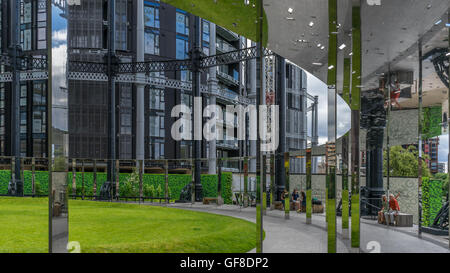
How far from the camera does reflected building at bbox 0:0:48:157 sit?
30.0 meters

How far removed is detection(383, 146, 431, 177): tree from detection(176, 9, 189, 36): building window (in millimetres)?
26310

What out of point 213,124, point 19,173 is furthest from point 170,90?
point 19,173

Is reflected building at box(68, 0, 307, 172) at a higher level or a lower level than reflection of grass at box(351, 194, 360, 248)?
higher

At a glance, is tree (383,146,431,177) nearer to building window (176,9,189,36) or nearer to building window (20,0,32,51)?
building window (176,9,189,36)

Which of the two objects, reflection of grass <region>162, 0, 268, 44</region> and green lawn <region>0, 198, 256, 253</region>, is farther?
green lawn <region>0, 198, 256, 253</region>

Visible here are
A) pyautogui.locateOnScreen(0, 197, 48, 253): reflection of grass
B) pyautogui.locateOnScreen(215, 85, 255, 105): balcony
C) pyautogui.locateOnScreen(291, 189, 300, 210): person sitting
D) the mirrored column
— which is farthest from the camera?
pyautogui.locateOnScreen(215, 85, 255, 105): balcony

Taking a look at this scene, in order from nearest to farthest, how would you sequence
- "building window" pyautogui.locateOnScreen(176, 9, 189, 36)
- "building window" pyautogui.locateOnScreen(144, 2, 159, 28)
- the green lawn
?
the green lawn < "building window" pyautogui.locateOnScreen(144, 2, 159, 28) < "building window" pyautogui.locateOnScreen(176, 9, 189, 36)

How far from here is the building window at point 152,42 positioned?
3162 centimetres

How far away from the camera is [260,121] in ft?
15.7

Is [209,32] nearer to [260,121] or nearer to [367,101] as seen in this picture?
[367,101]

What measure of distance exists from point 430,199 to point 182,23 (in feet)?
94.3

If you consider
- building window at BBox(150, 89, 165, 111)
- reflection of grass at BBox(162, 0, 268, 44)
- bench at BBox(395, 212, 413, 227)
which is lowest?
bench at BBox(395, 212, 413, 227)

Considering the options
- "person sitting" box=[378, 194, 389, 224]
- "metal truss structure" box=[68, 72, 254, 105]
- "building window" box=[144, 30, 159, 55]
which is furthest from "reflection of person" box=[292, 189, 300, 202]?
"building window" box=[144, 30, 159, 55]
